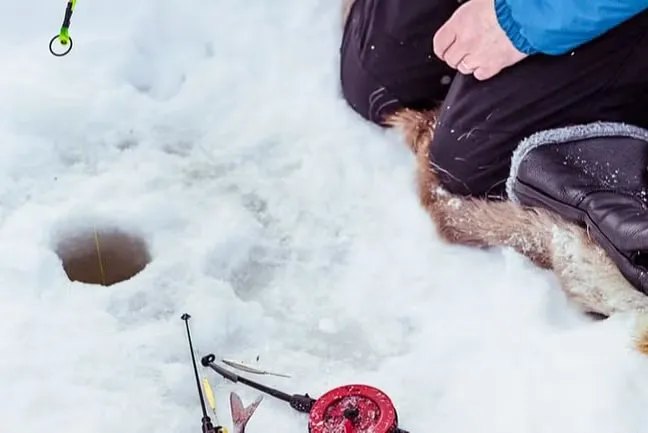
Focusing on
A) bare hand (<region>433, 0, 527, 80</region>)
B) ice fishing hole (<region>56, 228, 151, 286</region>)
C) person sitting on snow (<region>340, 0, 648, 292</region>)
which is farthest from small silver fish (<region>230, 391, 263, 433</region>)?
bare hand (<region>433, 0, 527, 80</region>)

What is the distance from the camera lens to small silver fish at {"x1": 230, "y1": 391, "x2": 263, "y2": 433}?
3.67 ft

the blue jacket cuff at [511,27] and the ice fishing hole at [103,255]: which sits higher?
the blue jacket cuff at [511,27]

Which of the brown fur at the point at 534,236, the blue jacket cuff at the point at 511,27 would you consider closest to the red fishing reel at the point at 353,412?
the brown fur at the point at 534,236

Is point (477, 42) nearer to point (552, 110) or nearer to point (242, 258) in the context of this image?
point (552, 110)

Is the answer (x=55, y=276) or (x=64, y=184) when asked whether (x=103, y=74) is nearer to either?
(x=64, y=184)

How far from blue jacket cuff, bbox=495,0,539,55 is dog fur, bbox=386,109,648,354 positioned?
0.23m

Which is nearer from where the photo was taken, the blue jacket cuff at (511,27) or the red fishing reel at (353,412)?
the red fishing reel at (353,412)

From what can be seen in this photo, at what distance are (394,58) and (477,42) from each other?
22 cm

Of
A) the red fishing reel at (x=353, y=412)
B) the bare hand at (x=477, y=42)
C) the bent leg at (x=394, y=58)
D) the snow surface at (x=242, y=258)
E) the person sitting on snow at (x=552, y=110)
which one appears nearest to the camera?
the red fishing reel at (x=353, y=412)

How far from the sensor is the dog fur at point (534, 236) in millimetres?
1259

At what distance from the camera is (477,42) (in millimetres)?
1452

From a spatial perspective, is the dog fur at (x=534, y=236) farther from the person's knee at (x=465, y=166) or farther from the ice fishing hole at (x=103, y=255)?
the ice fishing hole at (x=103, y=255)

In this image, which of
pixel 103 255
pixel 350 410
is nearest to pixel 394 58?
pixel 103 255

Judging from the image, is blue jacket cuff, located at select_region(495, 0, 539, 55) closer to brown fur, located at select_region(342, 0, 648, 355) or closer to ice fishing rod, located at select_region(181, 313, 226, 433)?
brown fur, located at select_region(342, 0, 648, 355)
